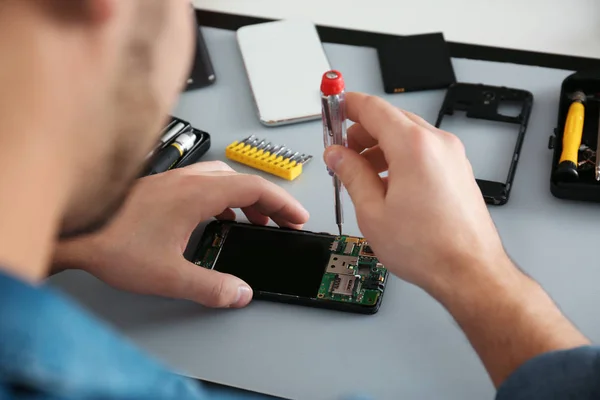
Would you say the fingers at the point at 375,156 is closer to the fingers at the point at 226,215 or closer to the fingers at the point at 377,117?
the fingers at the point at 377,117

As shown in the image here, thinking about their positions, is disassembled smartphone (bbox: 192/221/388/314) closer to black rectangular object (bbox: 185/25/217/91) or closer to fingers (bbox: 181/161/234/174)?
fingers (bbox: 181/161/234/174)

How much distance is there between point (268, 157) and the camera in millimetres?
1030

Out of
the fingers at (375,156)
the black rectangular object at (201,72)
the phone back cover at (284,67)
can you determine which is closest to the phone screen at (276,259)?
the fingers at (375,156)

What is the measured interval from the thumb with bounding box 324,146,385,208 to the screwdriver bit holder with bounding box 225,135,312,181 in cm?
21

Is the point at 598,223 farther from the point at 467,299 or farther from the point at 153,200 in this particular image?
the point at 153,200

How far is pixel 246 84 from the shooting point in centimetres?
119

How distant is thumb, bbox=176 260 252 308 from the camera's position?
81 cm

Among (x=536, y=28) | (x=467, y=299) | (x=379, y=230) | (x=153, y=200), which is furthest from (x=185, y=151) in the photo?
(x=536, y=28)

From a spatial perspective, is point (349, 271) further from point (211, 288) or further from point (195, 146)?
point (195, 146)

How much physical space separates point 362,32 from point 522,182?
1.49 ft

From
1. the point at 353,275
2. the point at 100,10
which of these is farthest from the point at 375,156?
the point at 100,10

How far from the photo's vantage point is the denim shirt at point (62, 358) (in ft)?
1.11

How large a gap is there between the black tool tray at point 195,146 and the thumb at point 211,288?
232 millimetres

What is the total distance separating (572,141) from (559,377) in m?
0.46
